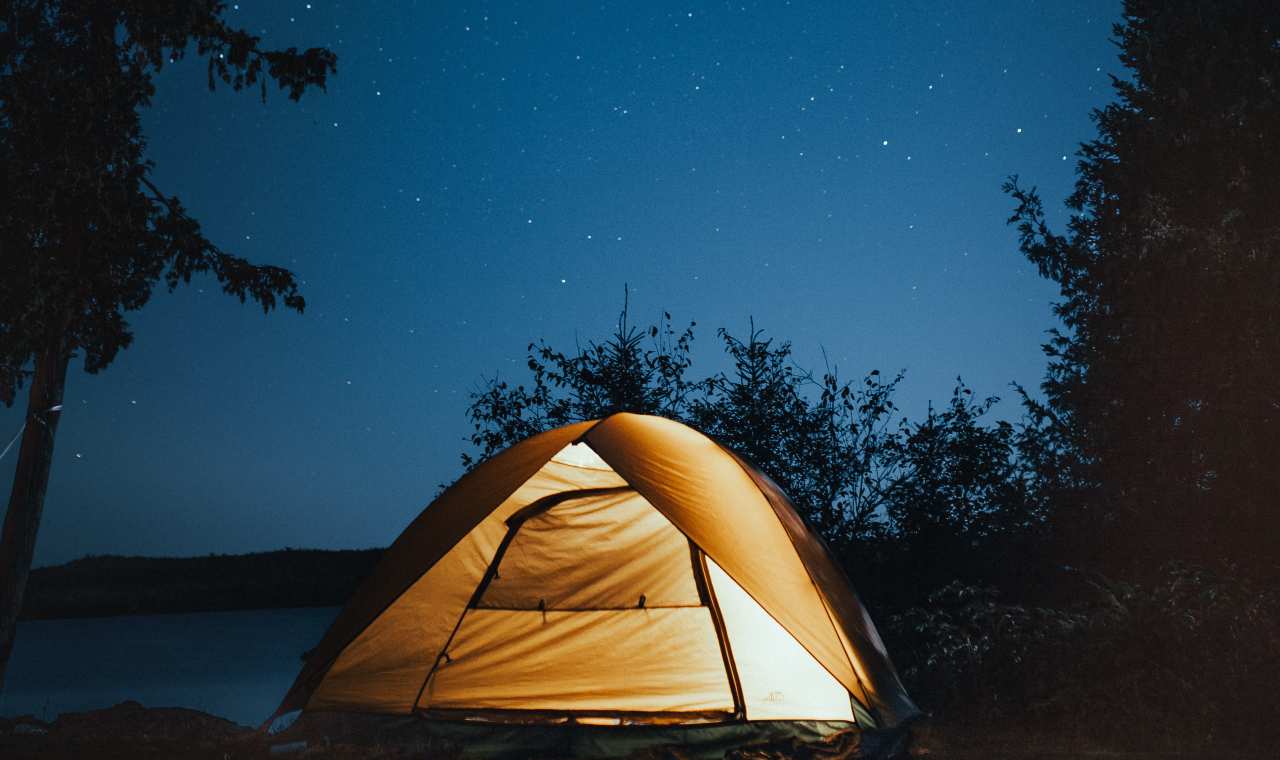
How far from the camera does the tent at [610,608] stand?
5.14 metres

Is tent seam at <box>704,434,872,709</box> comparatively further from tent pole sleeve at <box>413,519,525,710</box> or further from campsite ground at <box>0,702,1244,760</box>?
tent pole sleeve at <box>413,519,525,710</box>

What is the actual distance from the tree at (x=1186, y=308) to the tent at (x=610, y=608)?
6.26 metres

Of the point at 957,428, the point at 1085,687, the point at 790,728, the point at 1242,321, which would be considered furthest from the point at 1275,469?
the point at 790,728

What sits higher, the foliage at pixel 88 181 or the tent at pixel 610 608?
the foliage at pixel 88 181

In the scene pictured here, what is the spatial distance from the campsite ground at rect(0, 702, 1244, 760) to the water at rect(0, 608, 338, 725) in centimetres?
142

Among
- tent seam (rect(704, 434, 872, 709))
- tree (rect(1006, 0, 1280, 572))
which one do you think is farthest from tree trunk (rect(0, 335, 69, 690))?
tree (rect(1006, 0, 1280, 572))

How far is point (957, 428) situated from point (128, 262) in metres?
8.57

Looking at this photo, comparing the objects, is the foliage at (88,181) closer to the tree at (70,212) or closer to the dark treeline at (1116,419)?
the tree at (70,212)

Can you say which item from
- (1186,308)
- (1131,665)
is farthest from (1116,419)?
(1131,665)

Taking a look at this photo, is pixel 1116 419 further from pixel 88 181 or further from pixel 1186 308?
pixel 88 181

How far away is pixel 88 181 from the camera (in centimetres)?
880

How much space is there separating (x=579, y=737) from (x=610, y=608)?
1044 millimetres

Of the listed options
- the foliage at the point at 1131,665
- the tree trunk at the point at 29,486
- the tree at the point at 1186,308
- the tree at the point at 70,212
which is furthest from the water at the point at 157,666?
the tree at the point at 1186,308

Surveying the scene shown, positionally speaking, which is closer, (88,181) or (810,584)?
(810,584)
